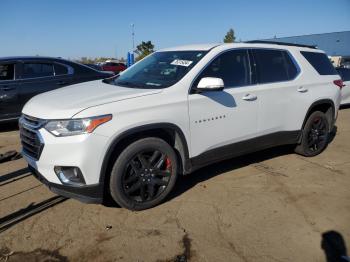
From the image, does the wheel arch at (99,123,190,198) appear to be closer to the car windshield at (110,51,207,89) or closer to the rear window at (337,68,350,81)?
the car windshield at (110,51,207,89)

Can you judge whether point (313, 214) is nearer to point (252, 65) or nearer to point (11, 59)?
point (252, 65)

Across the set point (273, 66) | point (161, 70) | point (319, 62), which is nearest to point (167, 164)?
point (161, 70)

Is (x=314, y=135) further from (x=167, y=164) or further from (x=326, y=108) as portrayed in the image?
(x=167, y=164)

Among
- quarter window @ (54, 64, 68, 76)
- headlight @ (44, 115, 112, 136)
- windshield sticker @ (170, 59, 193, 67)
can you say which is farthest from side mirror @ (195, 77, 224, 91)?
quarter window @ (54, 64, 68, 76)

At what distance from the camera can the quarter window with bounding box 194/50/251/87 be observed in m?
4.27

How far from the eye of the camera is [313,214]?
3.81m

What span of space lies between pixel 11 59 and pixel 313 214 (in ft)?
20.6

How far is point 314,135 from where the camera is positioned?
18.6 ft

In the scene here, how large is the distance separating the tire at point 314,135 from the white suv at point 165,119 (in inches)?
2.5

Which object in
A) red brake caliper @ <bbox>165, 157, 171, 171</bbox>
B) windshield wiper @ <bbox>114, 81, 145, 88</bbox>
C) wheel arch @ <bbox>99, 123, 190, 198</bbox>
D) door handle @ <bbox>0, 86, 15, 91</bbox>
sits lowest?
red brake caliper @ <bbox>165, 157, 171, 171</bbox>

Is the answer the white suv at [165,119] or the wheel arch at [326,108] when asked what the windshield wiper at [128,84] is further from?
the wheel arch at [326,108]

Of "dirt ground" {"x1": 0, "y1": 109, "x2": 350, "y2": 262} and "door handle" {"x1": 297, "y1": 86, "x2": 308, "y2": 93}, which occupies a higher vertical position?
"door handle" {"x1": 297, "y1": 86, "x2": 308, "y2": 93}

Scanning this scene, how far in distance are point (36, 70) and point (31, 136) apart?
425 centimetres

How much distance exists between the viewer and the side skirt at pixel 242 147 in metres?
4.19
